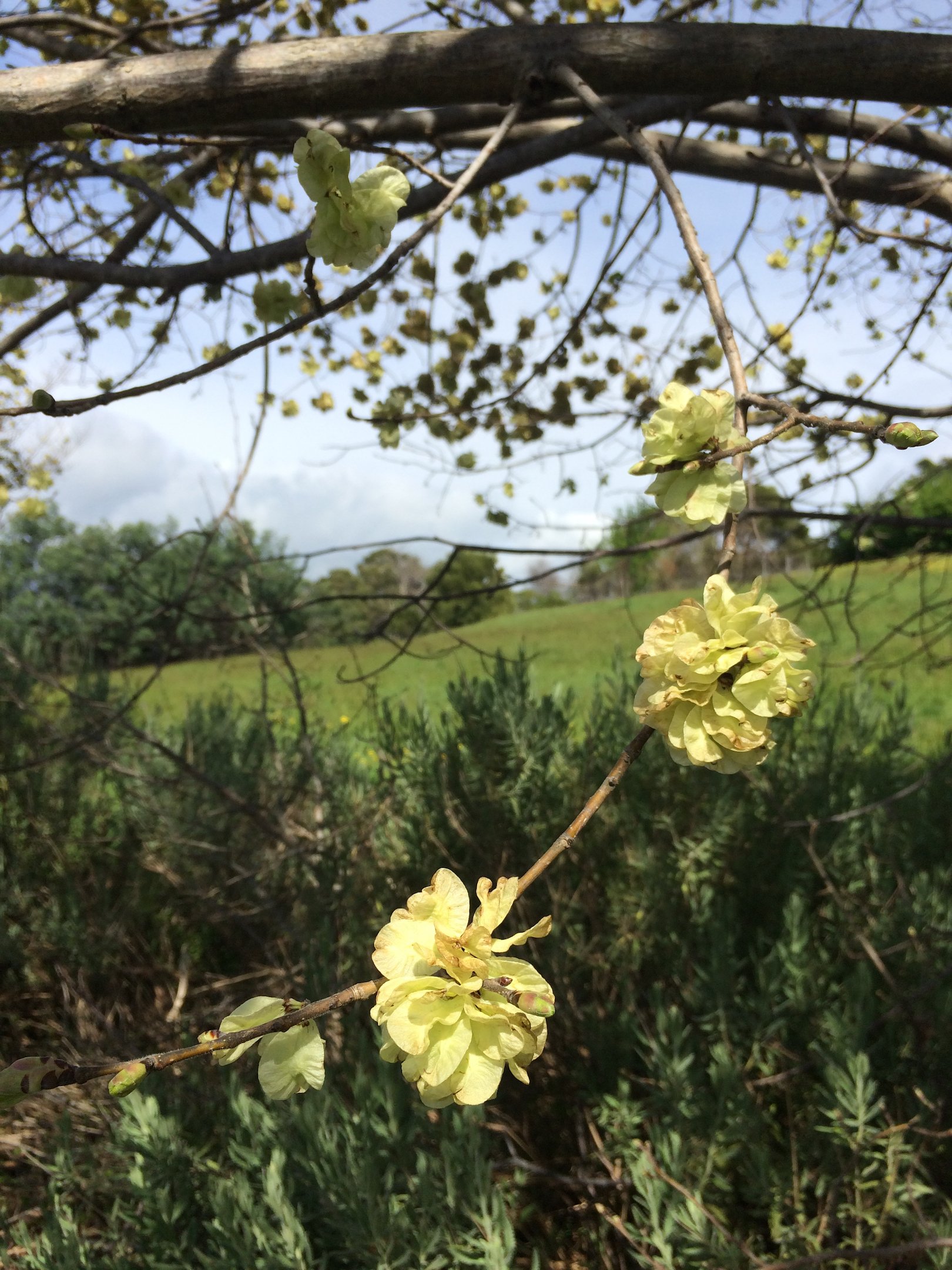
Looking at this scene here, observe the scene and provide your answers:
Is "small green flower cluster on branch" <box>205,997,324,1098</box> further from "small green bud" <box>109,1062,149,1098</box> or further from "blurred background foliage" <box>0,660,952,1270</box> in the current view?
"blurred background foliage" <box>0,660,952,1270</box>

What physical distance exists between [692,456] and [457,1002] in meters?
0.63

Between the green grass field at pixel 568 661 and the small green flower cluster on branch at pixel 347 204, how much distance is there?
2.18m

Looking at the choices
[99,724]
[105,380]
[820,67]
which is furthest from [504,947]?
[105,380]

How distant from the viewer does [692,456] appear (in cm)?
94

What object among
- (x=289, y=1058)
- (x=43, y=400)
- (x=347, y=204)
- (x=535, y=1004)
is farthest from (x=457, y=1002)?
(x=347, y=204)

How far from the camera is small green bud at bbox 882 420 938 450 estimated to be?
2.43 feet

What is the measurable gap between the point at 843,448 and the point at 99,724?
9.02 feet

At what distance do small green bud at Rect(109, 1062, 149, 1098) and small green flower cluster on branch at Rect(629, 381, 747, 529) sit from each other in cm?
73

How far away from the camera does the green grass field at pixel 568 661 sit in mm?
4316

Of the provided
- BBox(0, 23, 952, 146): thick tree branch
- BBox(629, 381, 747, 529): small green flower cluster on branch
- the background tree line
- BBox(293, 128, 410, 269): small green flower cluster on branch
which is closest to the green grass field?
the background tree line

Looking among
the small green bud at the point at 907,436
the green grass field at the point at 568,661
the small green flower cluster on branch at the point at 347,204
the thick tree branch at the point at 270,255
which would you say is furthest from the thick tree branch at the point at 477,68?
the green grass field at the point at 568,661

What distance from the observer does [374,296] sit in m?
3.25

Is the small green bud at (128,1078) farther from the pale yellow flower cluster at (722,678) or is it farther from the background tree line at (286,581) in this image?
the background tree line at (286,581)

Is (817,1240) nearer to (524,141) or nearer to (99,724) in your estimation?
(99,724)
